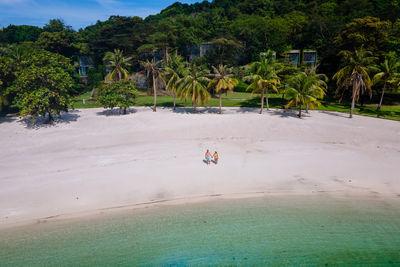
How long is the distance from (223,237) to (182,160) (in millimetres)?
8709

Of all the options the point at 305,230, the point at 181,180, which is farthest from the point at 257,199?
the point at 181,180

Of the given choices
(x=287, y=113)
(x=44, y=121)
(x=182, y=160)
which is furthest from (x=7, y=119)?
(x=287, y=113)

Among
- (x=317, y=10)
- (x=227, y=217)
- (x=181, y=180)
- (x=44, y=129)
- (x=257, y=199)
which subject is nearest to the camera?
(x=227, y=217)

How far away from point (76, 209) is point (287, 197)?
13451mm

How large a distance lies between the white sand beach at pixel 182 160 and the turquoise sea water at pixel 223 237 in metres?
1.28

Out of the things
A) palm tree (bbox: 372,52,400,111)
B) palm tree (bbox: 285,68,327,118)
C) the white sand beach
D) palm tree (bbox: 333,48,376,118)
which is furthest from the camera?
palm tree (bbox: 372,52,400,111)

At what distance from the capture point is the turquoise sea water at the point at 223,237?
456 inches

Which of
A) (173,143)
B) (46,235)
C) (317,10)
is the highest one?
(317,10)

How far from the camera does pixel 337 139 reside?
25047mm

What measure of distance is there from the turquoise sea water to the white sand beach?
4.21 ft

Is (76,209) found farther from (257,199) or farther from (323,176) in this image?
(323,176)

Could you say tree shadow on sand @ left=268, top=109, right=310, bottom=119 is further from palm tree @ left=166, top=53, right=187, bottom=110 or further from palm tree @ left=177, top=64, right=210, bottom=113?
palm tree @ left=166, top=53, right=187, bottom=110

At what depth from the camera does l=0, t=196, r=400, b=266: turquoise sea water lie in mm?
11594

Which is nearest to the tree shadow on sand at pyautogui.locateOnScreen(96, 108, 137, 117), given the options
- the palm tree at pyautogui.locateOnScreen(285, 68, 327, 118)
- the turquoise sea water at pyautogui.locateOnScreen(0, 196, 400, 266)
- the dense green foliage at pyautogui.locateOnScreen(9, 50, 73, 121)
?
the dense green foliage at pyautogui.locateOnScreen(9, 50, 73, 121)
